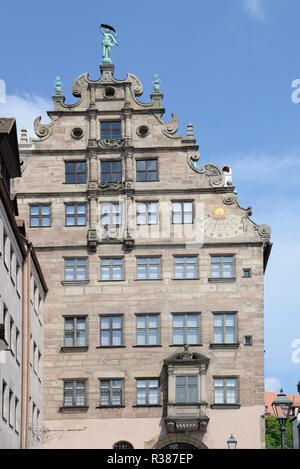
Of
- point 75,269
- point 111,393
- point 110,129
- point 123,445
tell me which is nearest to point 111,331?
point 111,393

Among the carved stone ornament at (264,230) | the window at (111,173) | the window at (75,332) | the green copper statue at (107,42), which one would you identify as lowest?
the window at (75,332)

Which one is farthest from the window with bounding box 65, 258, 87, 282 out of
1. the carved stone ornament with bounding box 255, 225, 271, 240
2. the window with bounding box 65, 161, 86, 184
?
the carved stone ornament with bounding box 255, 225, 271, 240

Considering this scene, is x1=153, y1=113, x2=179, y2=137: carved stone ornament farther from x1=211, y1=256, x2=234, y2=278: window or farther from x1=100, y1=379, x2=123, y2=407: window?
x1=100, y1=379, x2=123, y2=407: window

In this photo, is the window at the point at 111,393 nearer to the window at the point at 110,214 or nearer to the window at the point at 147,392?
the window at the point at 147,392

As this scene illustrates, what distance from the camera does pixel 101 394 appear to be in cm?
5259

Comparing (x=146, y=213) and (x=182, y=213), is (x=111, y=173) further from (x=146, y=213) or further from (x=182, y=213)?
(x=182, y=213)

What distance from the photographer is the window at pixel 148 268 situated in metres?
54.1

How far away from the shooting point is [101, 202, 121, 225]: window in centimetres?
5472

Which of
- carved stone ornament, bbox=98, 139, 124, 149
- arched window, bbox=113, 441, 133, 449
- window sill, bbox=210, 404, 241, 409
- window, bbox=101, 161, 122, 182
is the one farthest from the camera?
carved stone ornament, bbox=98, 139, 124, 149

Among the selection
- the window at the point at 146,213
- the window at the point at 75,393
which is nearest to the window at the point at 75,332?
the window at the point at 75,393

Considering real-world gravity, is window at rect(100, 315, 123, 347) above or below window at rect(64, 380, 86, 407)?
above

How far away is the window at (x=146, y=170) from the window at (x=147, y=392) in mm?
10492

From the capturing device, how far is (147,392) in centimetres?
5253

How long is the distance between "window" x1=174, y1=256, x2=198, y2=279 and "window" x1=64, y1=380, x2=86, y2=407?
24.1 ft
